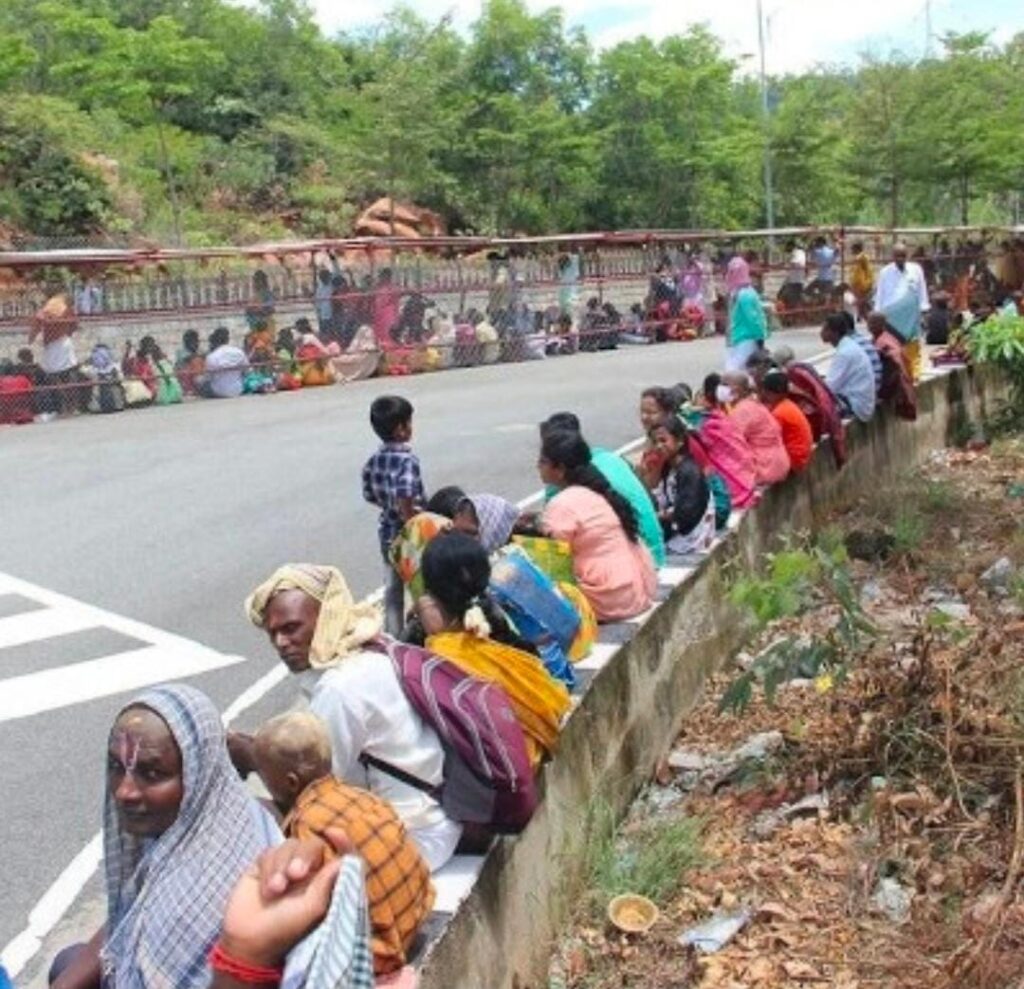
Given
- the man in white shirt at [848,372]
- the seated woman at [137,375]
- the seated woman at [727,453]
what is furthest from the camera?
the seated woman at [137,375]

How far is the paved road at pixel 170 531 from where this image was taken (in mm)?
6365

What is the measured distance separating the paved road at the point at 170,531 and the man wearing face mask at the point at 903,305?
2778 millimetres

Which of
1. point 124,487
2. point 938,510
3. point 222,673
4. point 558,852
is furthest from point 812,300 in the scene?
point 558,852

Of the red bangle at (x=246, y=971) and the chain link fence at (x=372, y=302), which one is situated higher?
the chain link fence at (x=372, y=302)

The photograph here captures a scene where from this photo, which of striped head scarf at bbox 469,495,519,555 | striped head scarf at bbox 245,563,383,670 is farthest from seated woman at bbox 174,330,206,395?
striped head scarf at bbox 245,563,383,670

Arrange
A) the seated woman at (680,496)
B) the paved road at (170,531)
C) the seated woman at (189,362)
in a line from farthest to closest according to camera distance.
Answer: the seated woman at (189,362) → the seated woman at (680,496) → the paved road at (170,531)

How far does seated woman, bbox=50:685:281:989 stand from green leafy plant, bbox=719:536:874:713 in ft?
10.6

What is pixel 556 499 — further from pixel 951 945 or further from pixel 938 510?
pixel 938 510

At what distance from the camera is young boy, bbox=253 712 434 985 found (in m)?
3.48

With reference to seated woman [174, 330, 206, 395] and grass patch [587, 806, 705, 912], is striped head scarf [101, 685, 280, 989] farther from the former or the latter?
seated woman [174, 330, 206, 395]

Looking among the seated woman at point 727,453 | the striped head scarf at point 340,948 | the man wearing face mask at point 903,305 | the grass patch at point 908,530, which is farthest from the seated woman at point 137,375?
the striped head scarf at point 340,948

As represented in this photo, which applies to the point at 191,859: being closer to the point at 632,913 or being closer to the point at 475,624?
the point at 475,624

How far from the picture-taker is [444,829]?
4.27 meters

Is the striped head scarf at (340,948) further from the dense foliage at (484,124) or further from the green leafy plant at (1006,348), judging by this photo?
the dense foliage at (484,124)
